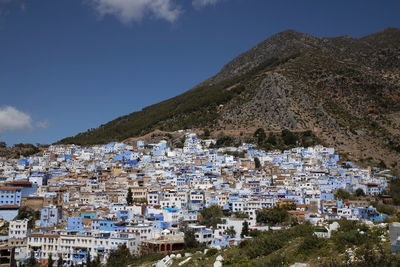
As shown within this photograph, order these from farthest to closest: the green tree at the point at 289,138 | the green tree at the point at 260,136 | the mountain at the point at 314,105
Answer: the mountain at the point at 314,105 → the green tree at the point at 260,136 → the green tree at the point at 289,138

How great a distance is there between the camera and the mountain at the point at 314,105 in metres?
75.2

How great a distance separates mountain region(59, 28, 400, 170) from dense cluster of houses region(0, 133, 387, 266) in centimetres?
1134

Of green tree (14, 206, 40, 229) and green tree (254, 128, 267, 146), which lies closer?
green tree (14, 206, 40, 229)

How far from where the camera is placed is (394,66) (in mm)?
112000

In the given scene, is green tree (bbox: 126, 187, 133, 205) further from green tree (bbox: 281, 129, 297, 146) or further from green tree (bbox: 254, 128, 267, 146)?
green tree (bbox: 281, 129, 297, 146)

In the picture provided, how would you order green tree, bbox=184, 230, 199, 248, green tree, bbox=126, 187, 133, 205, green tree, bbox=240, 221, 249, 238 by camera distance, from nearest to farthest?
green tree, bbox=184, 230, 199, 248
green tree, bbox=240, 221, 249, 238
green tree, bbox=126, 187, 133, 205

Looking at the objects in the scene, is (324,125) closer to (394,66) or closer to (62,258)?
(394,66)

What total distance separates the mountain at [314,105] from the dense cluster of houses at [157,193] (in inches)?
446

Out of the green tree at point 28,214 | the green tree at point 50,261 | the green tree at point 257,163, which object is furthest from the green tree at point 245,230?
the green tree at point 257,163

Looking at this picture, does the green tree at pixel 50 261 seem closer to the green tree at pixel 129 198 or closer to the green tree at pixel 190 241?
the green tree at pixel 190 241

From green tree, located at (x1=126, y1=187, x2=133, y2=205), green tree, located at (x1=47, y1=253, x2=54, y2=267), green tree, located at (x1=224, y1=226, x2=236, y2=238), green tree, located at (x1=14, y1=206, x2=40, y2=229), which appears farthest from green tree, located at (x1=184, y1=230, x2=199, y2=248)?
green tree, located at (x1=14, y1=206, x2=40, y2=229)

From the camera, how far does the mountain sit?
247 ft

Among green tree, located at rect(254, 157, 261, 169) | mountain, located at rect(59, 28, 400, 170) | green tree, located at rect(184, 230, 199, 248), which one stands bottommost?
green tree, located at rect(184, 230, 199, 248)

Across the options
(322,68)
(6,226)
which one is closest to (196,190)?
(6,226)
